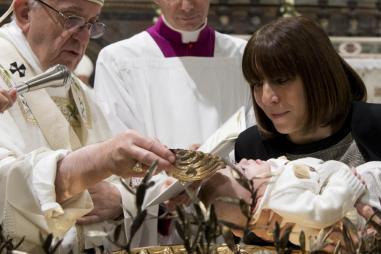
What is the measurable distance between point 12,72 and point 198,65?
1838 millimetres

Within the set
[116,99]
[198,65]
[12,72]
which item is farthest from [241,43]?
[12,72]

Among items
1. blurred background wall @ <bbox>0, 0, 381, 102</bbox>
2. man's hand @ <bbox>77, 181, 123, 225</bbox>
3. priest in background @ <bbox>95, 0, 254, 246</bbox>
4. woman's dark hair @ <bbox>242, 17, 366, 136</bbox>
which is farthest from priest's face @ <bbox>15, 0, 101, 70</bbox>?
blurred background wall @ <bbox>0, 0, 381, 102</bbox>

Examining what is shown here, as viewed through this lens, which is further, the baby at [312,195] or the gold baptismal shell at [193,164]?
the baby at [312,195]

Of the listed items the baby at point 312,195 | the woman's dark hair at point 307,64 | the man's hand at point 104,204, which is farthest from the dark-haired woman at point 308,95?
the man's hand at point 104,204

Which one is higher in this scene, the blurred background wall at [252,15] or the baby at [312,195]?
the baby at [312,195]

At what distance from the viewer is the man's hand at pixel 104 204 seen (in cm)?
306

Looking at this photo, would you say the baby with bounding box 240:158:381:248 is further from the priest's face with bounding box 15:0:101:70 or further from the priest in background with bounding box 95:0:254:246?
the priest in background with bounding box 95:0:254:246

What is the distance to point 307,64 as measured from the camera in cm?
320

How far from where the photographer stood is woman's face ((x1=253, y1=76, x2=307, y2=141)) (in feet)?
10.4

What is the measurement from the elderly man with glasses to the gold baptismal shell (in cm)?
4

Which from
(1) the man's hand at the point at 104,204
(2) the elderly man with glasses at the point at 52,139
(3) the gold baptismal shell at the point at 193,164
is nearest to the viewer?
(3) the gold baptismal shell at the point at 193,164

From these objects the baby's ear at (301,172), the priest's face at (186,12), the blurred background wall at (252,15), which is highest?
the priest's face at (186,12)

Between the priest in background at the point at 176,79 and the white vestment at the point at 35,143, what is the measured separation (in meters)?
0.70

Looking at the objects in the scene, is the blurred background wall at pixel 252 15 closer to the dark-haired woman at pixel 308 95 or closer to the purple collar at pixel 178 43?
the purple collar at pixel 178 43
